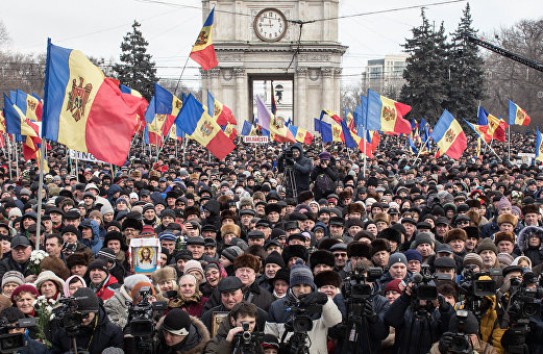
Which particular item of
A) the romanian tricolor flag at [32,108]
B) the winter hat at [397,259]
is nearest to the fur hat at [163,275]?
the winter hat at [397,259]

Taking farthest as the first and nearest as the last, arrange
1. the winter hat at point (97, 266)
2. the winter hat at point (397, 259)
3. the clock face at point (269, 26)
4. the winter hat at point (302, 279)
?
the clock face at point (269, 26) < the winter hat at point (97, 266) < the winter hat at point (397, 259) < the winter hat at point (302, 279)

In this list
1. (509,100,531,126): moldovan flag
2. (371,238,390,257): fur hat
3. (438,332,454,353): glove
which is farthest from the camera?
(509,100,531,126): moldovan flag

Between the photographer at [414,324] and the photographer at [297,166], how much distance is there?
10284mm

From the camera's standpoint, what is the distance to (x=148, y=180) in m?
Result: 19.9

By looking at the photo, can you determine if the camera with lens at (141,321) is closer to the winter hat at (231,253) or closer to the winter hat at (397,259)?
the winter hat at (397,259)

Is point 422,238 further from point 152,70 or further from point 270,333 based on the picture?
point 152,70

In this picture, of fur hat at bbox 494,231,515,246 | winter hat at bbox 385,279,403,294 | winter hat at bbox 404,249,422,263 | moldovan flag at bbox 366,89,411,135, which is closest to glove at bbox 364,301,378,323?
winter hat at bbox 385,279,403,294

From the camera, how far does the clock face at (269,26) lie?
200 ft

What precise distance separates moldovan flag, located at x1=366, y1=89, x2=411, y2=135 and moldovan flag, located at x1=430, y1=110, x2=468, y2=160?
0.86 meters

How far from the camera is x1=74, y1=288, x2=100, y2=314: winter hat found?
650 centimetres

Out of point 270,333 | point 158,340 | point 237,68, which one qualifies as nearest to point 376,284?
point 270,333

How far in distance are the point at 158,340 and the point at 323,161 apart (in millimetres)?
11580

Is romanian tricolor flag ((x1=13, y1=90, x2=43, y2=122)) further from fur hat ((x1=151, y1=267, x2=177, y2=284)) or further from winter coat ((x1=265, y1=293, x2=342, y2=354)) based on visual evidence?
winter coat ((x1=265, y1=293, x2=342, y2=354))

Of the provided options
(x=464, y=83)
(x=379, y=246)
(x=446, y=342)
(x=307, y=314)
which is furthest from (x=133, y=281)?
(x=464, y=83)
